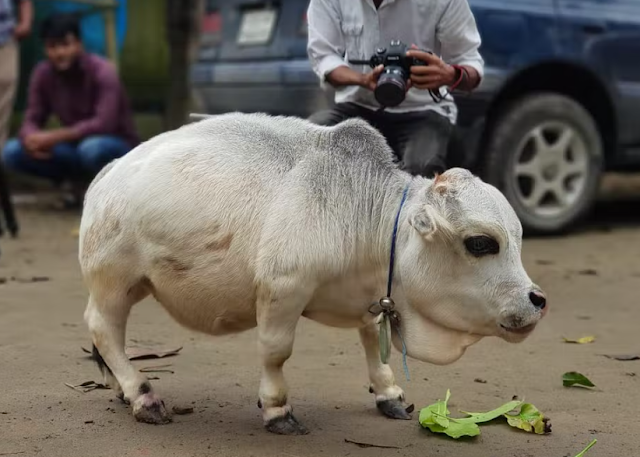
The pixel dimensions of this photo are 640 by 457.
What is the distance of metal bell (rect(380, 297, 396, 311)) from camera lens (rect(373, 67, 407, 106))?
2.77 feet

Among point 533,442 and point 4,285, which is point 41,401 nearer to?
point 533,442

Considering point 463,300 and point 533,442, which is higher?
point 463,300

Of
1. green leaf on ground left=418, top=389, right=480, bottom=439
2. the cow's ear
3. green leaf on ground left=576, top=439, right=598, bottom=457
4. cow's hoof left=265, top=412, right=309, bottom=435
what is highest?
the cow's ear

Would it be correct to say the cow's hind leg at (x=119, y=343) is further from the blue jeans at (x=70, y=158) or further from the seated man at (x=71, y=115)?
the seated man at (x=71, y=115)

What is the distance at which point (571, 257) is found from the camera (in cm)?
699

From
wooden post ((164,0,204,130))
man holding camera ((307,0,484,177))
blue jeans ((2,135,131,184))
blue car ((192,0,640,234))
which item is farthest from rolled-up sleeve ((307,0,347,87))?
wooden post ((164,0,204,130))

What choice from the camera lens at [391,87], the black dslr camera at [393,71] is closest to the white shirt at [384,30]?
the black dslr camera at [393,71]

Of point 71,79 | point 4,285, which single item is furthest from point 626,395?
point 71,79

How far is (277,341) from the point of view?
12.0ft

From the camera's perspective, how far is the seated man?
336 inches

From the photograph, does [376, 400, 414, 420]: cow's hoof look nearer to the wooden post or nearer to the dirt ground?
the dirt ground

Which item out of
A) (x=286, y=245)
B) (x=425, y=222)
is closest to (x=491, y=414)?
(x=425, y=222)

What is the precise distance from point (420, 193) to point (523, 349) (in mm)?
1575

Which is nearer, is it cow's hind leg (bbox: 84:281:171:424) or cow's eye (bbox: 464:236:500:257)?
cow's eye (bbox: 464:236:500:257)
